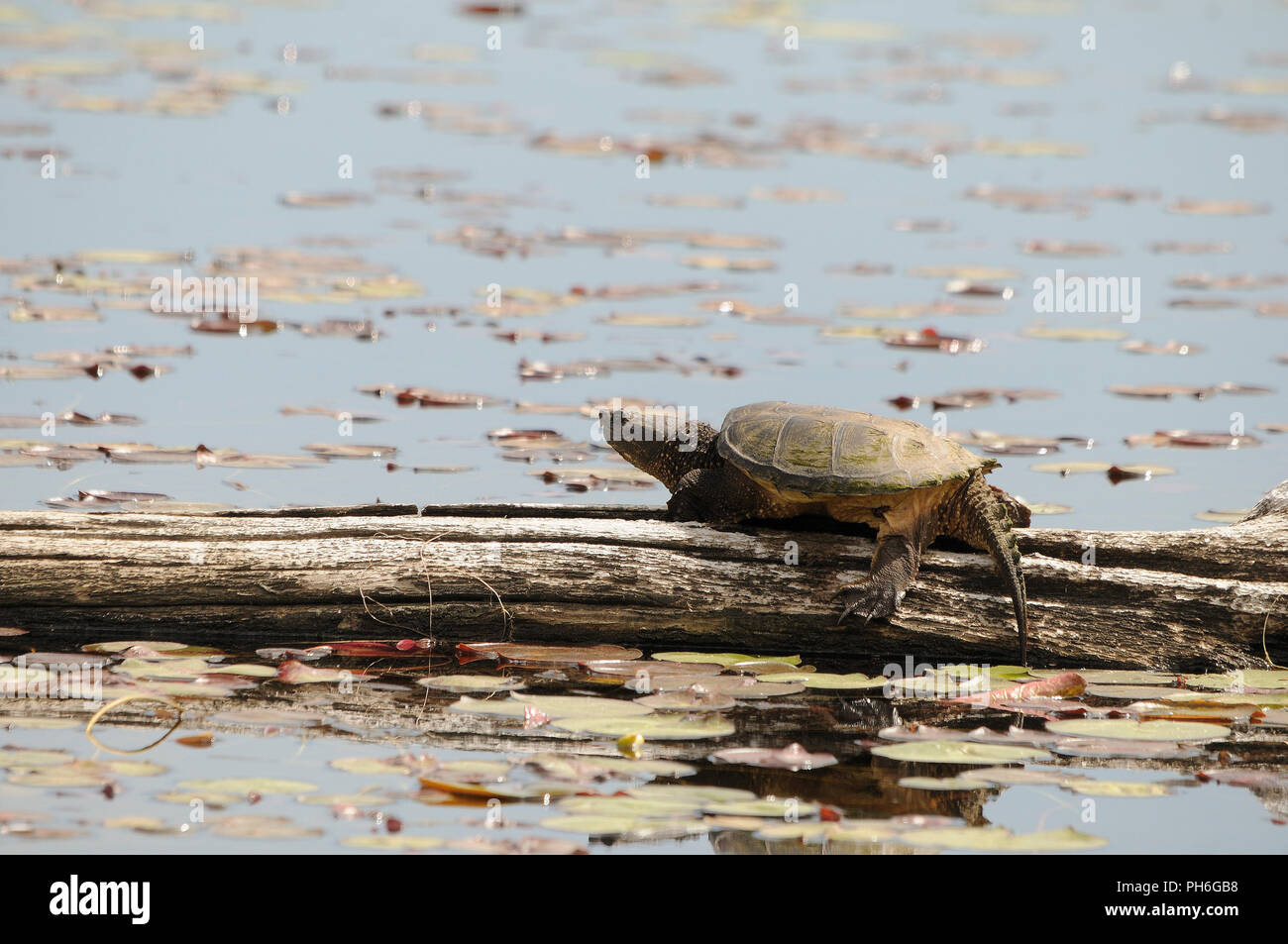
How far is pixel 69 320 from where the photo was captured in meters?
8.88

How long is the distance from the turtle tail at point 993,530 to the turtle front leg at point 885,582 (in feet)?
0.74

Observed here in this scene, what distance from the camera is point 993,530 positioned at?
4.94 m

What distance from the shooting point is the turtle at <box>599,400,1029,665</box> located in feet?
16.1

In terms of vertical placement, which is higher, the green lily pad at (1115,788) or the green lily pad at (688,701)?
the green lily pad at (688,701)

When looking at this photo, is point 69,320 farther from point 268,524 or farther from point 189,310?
point 268,524

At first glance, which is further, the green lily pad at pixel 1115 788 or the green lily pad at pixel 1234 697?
the green lily pad at pixel 1234 697

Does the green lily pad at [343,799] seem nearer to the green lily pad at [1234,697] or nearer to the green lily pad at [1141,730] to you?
the green lily pad at [1141,730]

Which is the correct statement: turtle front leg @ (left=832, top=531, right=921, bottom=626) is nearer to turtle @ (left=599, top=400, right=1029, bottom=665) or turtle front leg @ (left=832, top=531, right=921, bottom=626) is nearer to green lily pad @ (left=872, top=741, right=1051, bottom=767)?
turtle @ (left=599, top=400, right=1029, bottom=665)

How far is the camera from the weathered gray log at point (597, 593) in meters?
5.01

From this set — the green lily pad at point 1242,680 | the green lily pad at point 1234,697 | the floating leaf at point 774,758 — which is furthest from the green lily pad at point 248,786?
the green lily pad at point 1242,680

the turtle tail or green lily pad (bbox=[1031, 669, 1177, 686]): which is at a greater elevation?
the turtle tail

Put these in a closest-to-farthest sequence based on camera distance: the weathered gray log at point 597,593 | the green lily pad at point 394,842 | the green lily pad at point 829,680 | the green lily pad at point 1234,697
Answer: the green lily pad at point 394,842
the green lily pad at point 1234,697
the green lily pad at point 829,680
the weathered gray log at point 597,593

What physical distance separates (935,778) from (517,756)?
1.12 metres

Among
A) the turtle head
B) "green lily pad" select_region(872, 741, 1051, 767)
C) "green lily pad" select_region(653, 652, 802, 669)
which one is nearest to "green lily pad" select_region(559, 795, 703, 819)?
"green lily pad" select_region(872, 741, 1051, 767)
